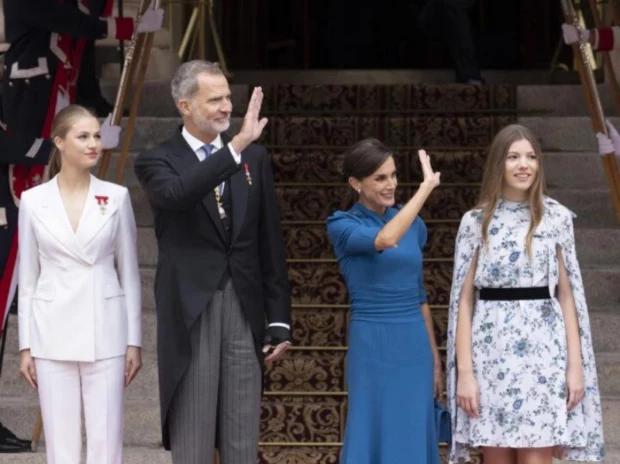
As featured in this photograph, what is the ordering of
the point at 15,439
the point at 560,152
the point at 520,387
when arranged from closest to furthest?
the point at 520,387
the point at 15,439
the point at 560,152

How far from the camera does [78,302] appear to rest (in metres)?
5.26

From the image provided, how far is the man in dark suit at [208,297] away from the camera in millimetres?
5117

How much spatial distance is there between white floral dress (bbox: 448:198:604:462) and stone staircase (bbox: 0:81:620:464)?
4.99 feet

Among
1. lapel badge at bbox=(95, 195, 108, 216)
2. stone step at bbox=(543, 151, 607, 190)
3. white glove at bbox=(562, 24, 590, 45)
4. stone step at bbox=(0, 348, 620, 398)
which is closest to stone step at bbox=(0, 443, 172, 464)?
stone step at bbox=(0, 348, 620, 398)

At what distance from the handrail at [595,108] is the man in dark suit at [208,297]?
244cm

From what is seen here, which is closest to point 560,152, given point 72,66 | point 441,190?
point 441,190

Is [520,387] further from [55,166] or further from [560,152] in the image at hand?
[560,152]

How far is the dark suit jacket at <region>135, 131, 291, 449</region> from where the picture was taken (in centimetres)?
512

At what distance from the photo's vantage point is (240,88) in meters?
9.99

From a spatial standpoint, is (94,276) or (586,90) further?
(586,90)

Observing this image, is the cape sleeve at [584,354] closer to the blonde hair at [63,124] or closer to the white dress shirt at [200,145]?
the white dress shirt at [200,145]

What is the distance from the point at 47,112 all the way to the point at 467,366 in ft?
9.34

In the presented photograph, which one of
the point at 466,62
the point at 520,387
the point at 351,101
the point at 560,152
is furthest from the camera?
the point at 466,62

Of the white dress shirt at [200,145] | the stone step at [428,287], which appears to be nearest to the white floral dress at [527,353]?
the white dress shirt at [200,145]
